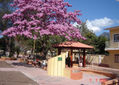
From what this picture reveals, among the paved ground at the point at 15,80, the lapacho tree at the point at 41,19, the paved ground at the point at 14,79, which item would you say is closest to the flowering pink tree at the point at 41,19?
the lapacho tree at the point at 41,19

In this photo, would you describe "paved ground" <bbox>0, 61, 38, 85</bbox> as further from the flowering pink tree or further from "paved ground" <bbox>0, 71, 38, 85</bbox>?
the flowering pink tree

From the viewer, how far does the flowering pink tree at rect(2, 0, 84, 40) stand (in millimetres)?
17475

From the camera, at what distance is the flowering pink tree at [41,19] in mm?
17475

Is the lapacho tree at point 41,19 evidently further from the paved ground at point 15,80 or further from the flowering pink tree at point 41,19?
the paved ground at point 15,80

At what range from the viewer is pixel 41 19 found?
18.9 meters

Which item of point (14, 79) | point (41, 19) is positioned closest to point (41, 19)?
point (41, 19)

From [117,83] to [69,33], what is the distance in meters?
9.21

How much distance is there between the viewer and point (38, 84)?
→ 10875 millimetres

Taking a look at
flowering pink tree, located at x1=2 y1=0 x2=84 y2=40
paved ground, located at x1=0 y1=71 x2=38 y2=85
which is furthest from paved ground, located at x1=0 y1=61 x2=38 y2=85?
flowering pink tree, located at x1=2 y1=0 x2=84 y2=40

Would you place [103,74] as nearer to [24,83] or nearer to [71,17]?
[71,17]

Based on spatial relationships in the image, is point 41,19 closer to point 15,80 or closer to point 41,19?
point 41,19

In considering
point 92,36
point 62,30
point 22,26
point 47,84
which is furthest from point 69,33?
point 92,36

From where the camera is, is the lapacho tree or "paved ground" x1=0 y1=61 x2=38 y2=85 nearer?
"paved ground" x1=0 y1=61 x2=38 y2=85

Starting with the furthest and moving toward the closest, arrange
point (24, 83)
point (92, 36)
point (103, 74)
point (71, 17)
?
point (92, 36)
point (71, 17)
point (103, 74)
point (24, 83)
